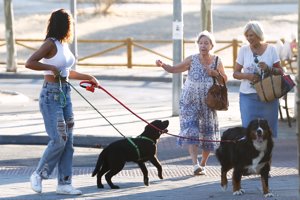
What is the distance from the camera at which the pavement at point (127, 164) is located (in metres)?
10.9

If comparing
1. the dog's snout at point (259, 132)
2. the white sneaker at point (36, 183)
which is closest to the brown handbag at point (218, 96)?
the dog's snout at point (259, 132)

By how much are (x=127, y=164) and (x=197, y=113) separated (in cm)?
148

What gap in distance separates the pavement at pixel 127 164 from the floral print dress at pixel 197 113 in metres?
0.44

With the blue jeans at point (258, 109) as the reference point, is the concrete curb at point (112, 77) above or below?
below

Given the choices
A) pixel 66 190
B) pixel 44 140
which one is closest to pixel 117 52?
pixel 44 140

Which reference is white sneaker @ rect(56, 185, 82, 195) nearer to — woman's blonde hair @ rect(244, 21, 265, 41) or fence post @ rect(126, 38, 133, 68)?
woman's blonde hair @ rect(244, 21, 265, 41)

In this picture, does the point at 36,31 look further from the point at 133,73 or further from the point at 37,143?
the point at 37,143

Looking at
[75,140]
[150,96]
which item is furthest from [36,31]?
[75,140]

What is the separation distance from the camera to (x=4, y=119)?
60.5ft

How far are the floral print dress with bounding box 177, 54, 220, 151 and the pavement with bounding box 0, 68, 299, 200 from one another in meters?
0.44

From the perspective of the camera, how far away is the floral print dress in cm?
1245

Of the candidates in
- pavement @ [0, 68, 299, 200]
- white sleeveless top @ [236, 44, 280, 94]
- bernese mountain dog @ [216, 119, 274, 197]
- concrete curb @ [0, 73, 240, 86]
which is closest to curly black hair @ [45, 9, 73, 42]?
pavement @ [0, 68, 299, 200]

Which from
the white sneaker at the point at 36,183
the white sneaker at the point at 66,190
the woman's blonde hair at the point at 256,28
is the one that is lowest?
the white sneaker at the point at 66,190

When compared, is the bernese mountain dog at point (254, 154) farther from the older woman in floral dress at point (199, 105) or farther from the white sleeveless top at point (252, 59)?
the older woman in floral dress at point (199, 105)
